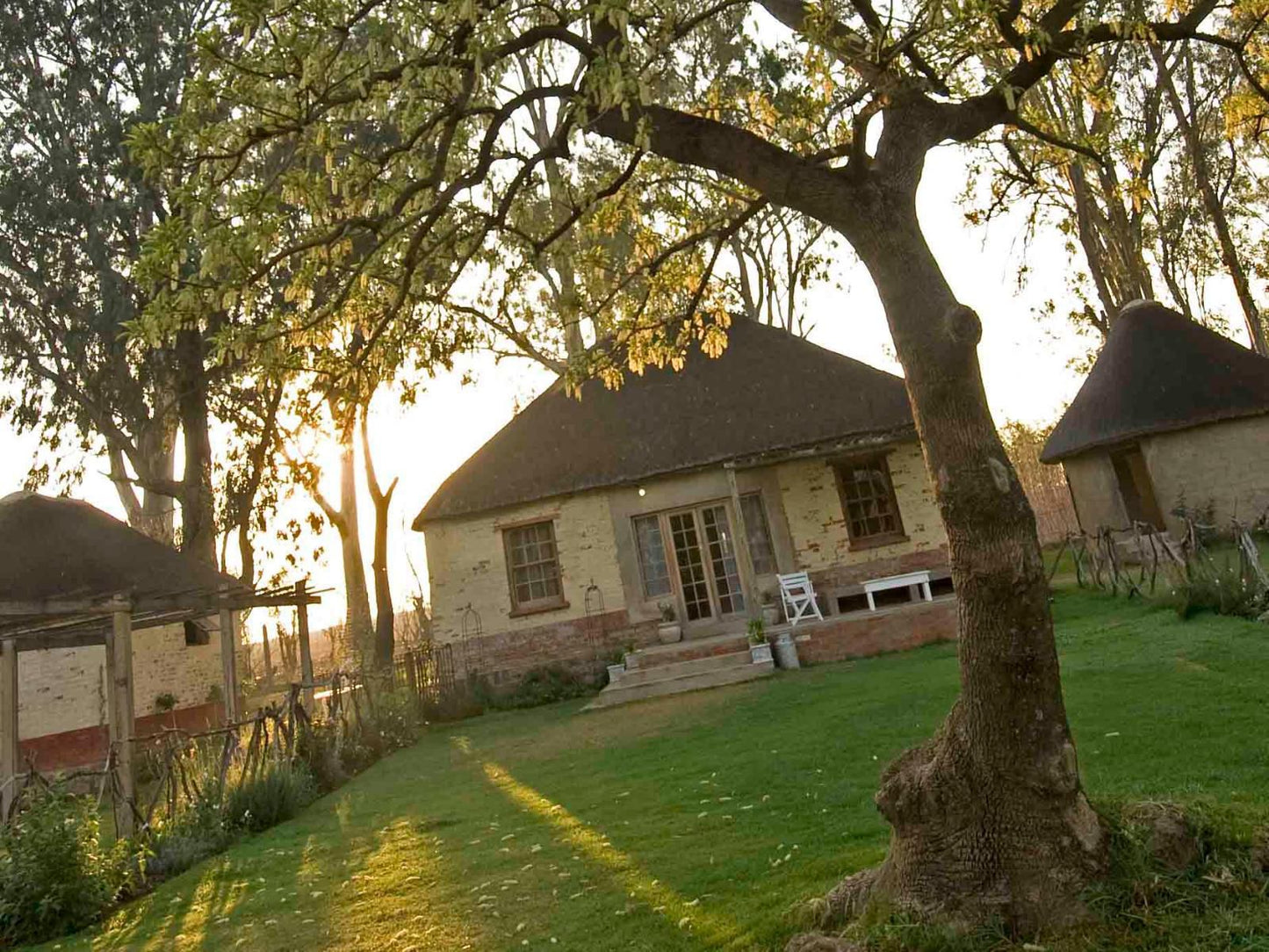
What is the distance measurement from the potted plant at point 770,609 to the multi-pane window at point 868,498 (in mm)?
1820

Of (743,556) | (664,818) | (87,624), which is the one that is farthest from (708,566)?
(664,818)

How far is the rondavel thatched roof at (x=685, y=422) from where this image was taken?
16969 millimetres

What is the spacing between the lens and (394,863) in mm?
6680

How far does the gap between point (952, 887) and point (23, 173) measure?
20313mm

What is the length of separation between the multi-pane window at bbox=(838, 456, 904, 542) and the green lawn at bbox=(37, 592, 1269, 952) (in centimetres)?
577

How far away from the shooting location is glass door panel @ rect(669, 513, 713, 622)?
17094mm

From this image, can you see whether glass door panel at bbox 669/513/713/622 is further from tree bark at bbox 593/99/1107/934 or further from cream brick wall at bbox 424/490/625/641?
tree bark at bbox 593/99/1107/934

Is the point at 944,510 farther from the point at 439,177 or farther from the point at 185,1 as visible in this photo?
the point at 185,1

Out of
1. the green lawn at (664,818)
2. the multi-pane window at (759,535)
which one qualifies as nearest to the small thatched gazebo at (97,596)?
the green lawn at (664,818)

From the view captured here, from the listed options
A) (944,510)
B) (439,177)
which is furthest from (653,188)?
(944,510)

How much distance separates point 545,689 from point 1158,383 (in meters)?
13.7

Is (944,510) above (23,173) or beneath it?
beneath

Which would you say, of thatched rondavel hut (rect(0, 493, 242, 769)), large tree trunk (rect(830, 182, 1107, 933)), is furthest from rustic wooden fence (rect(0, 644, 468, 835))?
large tree trunk (rect(830, 182, 1107, 933))

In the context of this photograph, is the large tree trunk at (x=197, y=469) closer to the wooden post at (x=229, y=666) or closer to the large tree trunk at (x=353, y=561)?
the large tree trunk at (x=353, y=561)
